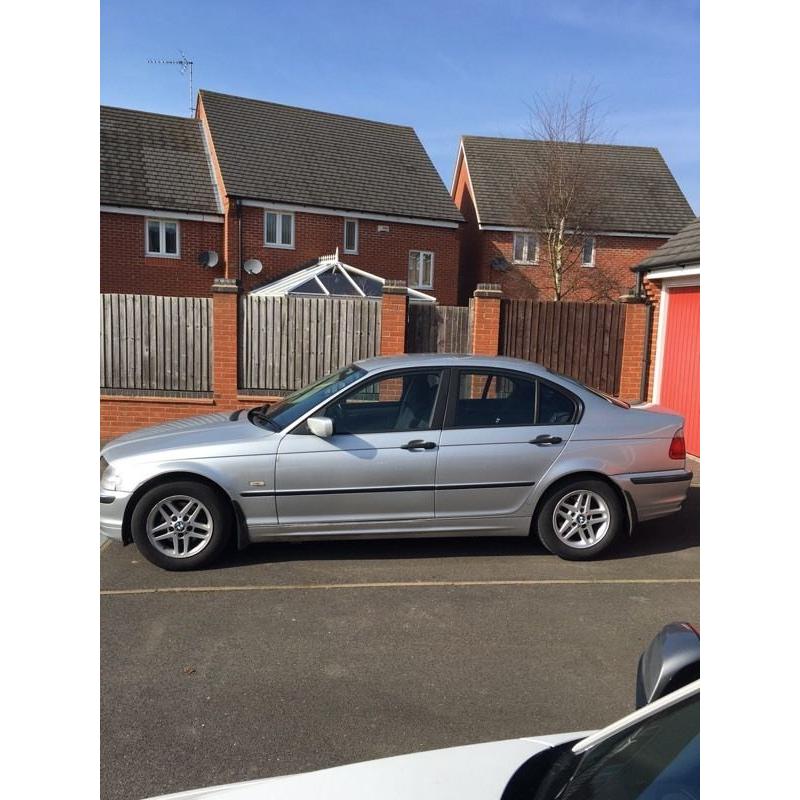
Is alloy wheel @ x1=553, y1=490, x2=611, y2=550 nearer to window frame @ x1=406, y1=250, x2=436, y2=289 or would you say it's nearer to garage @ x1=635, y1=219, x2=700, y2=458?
garage @ x1=635, y1=219, x2=700, y2=458

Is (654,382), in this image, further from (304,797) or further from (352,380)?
(304,797)

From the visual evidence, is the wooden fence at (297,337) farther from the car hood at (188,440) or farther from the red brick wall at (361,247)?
the red brick wall at (361,247)

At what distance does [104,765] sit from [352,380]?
3.38 metres

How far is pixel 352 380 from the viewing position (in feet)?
19.4

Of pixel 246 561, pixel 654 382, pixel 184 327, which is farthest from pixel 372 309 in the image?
pixel 246 561

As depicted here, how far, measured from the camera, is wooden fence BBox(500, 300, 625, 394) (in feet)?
36.8

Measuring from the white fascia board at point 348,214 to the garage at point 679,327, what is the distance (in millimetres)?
13620

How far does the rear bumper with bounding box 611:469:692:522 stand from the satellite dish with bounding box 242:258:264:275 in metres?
18.4

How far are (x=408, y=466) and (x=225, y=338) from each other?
19.8 feet

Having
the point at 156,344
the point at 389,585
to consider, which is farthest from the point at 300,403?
the point at 156,344

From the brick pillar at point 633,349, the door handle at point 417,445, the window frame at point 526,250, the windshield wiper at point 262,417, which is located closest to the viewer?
the door handle at point 417,445

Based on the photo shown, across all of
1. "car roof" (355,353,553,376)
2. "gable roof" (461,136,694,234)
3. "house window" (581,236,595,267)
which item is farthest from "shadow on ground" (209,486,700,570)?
"house window" (581,236,595,267)

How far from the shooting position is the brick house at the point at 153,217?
21516 mm

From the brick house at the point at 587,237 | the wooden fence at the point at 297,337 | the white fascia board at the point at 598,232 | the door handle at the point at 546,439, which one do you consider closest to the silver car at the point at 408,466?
the door handle at the point at 546,439
